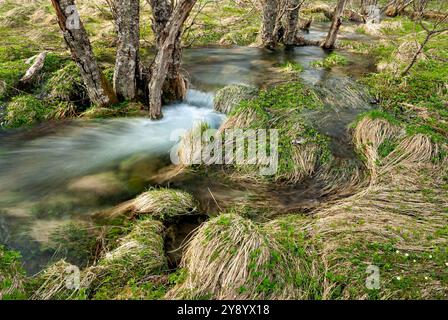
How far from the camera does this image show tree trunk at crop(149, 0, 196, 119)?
25.6 feet

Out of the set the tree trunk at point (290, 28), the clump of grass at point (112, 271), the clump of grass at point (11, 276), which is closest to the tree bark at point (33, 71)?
the clump of grass at point (11, 276)

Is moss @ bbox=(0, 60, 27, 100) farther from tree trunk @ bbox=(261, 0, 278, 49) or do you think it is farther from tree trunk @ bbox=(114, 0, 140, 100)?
tree trunk @ bbox=(261, 0, 278, 49)

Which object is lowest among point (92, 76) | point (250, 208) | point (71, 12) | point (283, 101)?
point (250, 208)

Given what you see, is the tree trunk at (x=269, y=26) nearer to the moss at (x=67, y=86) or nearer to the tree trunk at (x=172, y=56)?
the tree trunk at (x=172, y=56)

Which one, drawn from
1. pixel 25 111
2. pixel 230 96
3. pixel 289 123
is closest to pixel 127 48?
pixel 230 96

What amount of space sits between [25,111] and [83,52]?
244 cm

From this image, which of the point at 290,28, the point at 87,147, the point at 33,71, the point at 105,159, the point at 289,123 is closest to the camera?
the point at 105,159

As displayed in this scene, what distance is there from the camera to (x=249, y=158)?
731cm

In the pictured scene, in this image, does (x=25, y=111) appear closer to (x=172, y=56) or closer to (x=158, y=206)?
(x=172, y=56)

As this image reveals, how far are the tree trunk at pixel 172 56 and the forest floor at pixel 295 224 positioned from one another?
4.13ft

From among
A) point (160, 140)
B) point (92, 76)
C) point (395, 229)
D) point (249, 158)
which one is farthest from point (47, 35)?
point (395, 229)

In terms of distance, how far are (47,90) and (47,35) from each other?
7580 millimetres

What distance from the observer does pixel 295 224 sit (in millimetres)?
5465
